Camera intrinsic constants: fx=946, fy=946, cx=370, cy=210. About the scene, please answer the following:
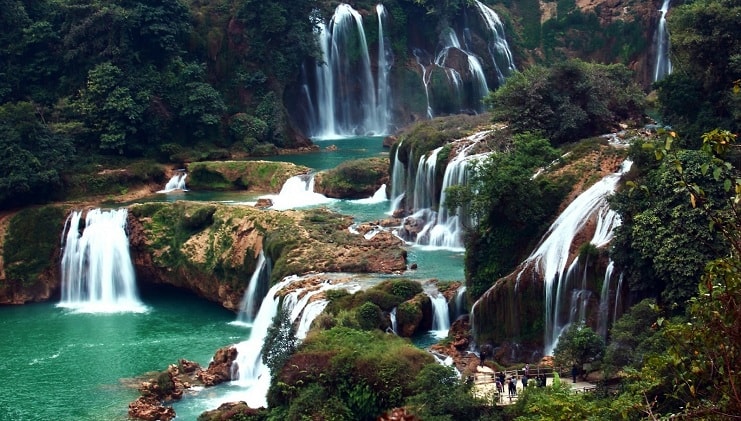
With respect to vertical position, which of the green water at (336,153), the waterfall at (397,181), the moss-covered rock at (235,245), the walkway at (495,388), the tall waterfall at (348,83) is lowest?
the walkway at (495,388)

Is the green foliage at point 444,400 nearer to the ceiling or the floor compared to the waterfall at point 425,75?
Result: nearer to the floor

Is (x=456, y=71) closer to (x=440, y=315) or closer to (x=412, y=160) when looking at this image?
(x=412, y=160)

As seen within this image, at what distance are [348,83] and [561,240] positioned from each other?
123 feet

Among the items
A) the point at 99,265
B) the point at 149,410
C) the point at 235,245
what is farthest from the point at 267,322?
the point at 99,265

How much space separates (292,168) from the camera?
44781mm

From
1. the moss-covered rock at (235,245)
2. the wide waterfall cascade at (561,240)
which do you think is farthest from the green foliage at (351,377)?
the moss-covered rock at (235,245)

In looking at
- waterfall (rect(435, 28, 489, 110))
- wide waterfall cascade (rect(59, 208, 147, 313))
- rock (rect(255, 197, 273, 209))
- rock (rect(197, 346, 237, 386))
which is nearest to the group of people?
rock (rect(197, 346, 237, 386))

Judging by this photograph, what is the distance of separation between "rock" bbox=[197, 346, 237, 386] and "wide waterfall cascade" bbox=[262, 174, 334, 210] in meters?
14.3

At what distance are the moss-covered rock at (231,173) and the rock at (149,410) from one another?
21.5 m

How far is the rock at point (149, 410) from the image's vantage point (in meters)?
23.2

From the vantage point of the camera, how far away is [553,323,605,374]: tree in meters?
20.1

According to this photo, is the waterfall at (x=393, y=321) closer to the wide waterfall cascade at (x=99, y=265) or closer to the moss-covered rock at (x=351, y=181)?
the wide waterfall cascade at (x=99, y=265)

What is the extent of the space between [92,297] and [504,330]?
59.5 feet

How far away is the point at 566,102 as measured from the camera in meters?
31.0
